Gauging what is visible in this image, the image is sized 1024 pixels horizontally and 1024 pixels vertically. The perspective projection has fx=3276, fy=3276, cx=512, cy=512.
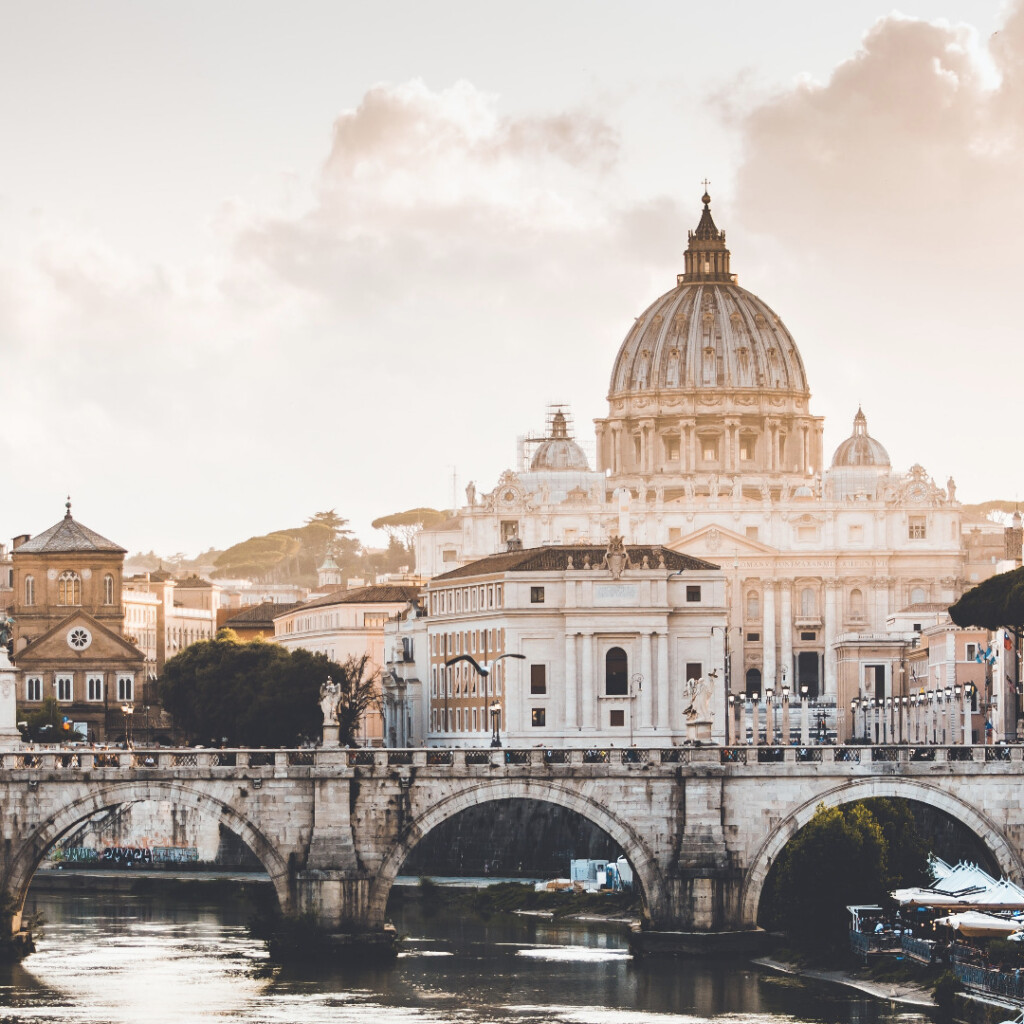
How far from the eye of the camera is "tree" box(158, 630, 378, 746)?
122 m

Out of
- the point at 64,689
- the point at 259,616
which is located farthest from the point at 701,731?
the point at 259,616

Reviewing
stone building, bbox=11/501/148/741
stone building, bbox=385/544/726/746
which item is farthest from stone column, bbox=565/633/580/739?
stone building, bbox=11/501/148/741

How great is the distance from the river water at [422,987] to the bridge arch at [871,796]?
196 cm

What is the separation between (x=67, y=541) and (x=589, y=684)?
41.3 metres

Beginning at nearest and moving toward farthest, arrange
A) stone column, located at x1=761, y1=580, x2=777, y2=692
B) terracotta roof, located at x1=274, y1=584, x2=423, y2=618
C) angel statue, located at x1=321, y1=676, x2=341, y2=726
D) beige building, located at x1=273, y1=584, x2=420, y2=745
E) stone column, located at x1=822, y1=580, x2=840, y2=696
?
angel statue, located at x1=321, y1=676, x2=341, y2=726 → beige building, located at x1=273, y1=584, x2=420, y2=745 → terracotta roof, located at x1=274, y1=584, x2=423, y2=618 → stone column, located at x1=822, y1=580, x2=840, y2=696 → stone column, located at x1=761, y1=580, x2=777, y2=692

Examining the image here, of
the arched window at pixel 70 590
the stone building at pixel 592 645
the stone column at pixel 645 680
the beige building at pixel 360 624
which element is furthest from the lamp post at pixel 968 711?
the arched window at pixel 70 590

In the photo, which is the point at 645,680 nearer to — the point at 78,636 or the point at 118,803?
the point at 78,636

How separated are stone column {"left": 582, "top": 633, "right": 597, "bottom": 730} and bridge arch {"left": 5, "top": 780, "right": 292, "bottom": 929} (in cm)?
4660

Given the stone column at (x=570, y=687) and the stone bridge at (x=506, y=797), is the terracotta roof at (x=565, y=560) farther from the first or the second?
the stone bridge at (x=506, y=797)

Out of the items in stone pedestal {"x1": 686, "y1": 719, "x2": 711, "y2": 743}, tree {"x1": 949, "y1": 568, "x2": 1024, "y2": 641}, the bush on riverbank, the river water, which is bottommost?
the river water

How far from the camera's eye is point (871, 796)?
72250 millimetres

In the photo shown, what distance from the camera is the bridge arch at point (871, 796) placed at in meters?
71.5

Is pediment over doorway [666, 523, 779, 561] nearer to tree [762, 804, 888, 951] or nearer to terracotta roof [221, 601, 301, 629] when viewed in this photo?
terracotta roof [221, 601, 301, 629]

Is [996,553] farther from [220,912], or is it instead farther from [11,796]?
[11,796]
